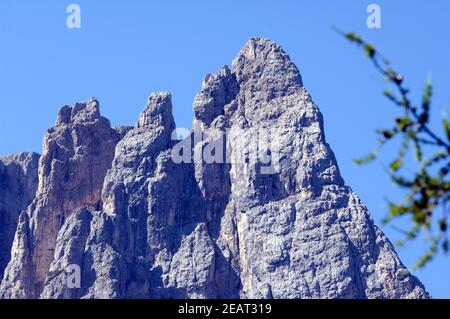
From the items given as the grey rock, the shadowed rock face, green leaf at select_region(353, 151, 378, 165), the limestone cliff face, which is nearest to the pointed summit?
the shadowed rock face

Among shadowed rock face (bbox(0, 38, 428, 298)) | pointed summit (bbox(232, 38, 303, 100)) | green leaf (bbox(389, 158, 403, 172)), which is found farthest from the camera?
pointed summit (bbox(232, 38, 303, 100))

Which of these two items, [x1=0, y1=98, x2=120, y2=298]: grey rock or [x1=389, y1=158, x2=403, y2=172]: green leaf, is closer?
[x1=389, y1=158, x2=403, y2=172]: green leaf

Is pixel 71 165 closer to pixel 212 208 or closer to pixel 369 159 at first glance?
pixel 212 208

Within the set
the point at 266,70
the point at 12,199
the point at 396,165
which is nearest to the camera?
the point at 396,165

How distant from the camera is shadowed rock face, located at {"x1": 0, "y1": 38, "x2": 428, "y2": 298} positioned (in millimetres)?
157875

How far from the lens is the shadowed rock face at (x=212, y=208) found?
518 feet

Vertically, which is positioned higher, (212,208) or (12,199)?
(12,199)

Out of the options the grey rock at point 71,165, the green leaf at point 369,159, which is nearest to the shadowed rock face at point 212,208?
the grey rock at point 71,165

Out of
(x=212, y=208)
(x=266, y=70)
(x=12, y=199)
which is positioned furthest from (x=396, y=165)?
(x=12, y=199)

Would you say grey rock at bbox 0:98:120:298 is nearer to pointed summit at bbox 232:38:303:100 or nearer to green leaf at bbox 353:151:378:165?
pointed summit at bbox 232:38:303:100

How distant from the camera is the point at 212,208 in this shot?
566ft

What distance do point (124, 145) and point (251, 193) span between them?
60.1ft

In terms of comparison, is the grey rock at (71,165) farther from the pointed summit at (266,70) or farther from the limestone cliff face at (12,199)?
the pointed summit at (266,70)
